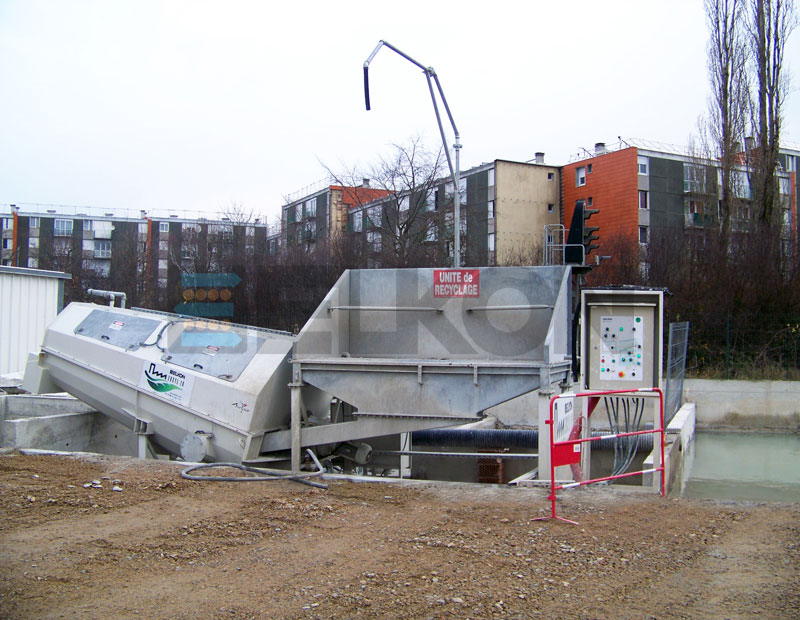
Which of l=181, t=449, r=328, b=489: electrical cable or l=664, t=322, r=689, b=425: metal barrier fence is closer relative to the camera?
l=181, t=449, r=328, b=489: electrical cable

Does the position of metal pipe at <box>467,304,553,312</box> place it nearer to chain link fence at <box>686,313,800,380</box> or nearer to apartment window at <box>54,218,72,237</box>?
chain link fence at <box>686,313,800,380</box>

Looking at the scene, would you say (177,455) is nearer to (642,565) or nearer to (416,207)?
(642,565)

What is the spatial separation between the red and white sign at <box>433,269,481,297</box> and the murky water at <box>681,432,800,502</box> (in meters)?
4.54

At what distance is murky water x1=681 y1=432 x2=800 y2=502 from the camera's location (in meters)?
11.4

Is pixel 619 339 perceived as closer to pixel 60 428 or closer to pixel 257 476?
pixel 257 476

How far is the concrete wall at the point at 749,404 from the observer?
17.7 m

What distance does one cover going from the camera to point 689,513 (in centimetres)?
649

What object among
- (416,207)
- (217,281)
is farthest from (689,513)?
(416,207)

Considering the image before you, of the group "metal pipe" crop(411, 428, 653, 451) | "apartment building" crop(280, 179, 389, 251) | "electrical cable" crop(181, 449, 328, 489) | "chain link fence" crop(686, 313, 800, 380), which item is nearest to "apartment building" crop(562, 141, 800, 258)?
"apartment building" crop(280, 179, 389, 251)

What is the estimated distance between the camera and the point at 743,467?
13688 mm

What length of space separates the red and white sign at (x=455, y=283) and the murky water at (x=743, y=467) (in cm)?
454

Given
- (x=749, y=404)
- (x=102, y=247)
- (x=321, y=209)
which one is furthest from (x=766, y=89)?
(x=102, y=247)

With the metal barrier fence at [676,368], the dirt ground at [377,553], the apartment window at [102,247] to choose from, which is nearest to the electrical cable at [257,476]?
the dirt ground at [377,553]

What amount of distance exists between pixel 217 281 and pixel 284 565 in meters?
23.1
